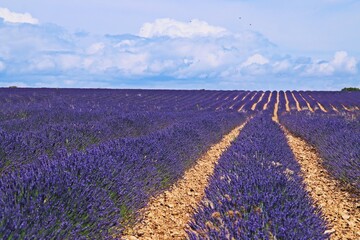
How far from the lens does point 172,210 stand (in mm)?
4797

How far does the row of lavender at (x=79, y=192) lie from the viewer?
2406mm

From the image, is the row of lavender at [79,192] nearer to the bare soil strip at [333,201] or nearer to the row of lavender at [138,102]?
the bare soil strip at [333,201]

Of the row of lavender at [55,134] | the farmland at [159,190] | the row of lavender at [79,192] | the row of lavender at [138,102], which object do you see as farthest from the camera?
the row of lavender at [138,102]

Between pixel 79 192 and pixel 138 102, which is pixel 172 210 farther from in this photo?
pixel 138 102

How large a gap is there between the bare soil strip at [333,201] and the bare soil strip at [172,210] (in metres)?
1.36

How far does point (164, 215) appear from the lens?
15.1ft

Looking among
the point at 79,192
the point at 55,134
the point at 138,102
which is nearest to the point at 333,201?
the point at 79,192

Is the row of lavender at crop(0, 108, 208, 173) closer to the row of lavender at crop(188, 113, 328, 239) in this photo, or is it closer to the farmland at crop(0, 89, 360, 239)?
the farmland at crop(0, 89, 360, 239)

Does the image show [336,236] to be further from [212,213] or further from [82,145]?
[82,145]

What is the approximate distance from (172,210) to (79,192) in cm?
195

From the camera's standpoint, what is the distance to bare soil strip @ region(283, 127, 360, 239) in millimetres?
4113

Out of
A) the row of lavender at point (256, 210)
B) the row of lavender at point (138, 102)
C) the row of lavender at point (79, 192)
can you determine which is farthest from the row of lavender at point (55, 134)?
the row of lavender at point (138, 102)

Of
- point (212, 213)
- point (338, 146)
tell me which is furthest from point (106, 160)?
point (338, 146)

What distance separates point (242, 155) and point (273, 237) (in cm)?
283
